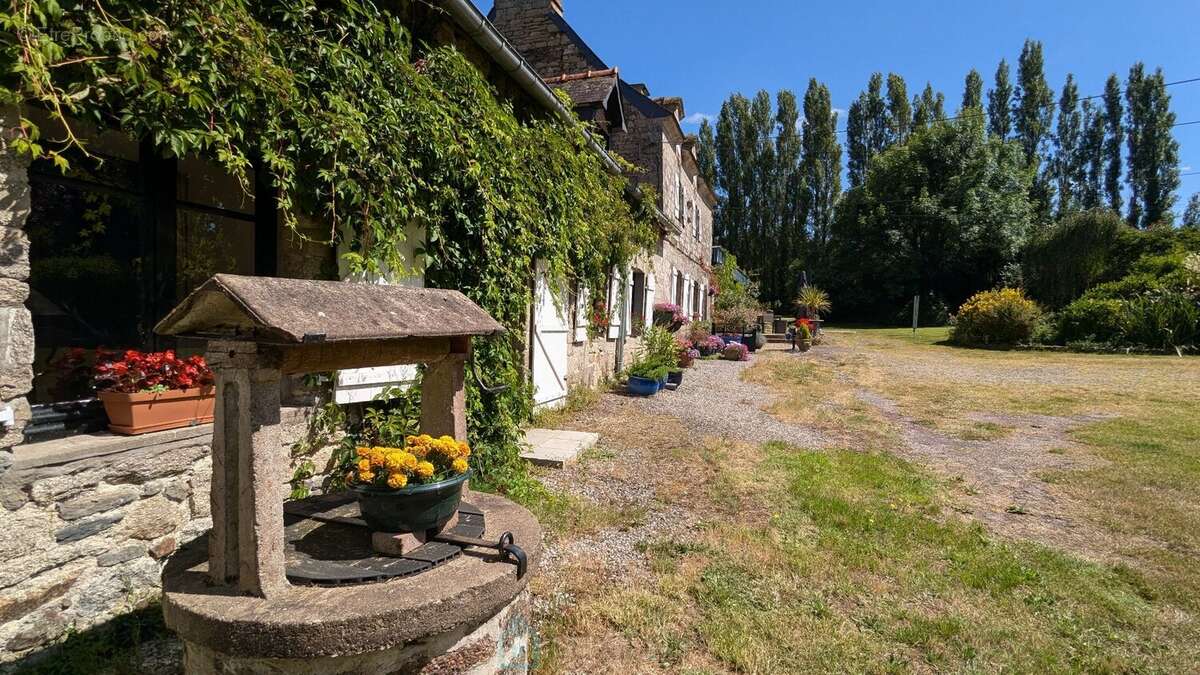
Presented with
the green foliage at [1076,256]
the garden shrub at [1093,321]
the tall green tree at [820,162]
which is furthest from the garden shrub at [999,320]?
the tall green tree at [820,162]

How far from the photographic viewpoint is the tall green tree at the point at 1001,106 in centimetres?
3591

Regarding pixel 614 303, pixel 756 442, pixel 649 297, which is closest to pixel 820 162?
pixel 649 297

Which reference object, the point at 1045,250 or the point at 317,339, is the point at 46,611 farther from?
the point at 1045,250

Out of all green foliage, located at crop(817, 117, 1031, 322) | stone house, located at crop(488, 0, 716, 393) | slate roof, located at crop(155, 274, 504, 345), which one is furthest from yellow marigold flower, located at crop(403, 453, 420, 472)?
green foliage, located at crop(817, 117, 1031, 322)

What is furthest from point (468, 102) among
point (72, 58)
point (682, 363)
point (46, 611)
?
point (682, 363)

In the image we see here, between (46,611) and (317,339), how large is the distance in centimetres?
195

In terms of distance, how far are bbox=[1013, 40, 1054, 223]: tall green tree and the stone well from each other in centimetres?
4249

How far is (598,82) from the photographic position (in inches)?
372

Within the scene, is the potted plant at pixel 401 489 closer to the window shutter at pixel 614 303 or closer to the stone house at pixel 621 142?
Answer: the stone house at pixel 621 142

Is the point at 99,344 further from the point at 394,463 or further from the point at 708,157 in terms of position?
the point at 708,157

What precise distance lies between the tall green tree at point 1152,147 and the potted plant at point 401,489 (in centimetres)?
4595

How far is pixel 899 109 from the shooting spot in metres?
35.8

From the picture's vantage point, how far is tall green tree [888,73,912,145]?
35.6 metres

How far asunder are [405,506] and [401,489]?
2.7 inches
